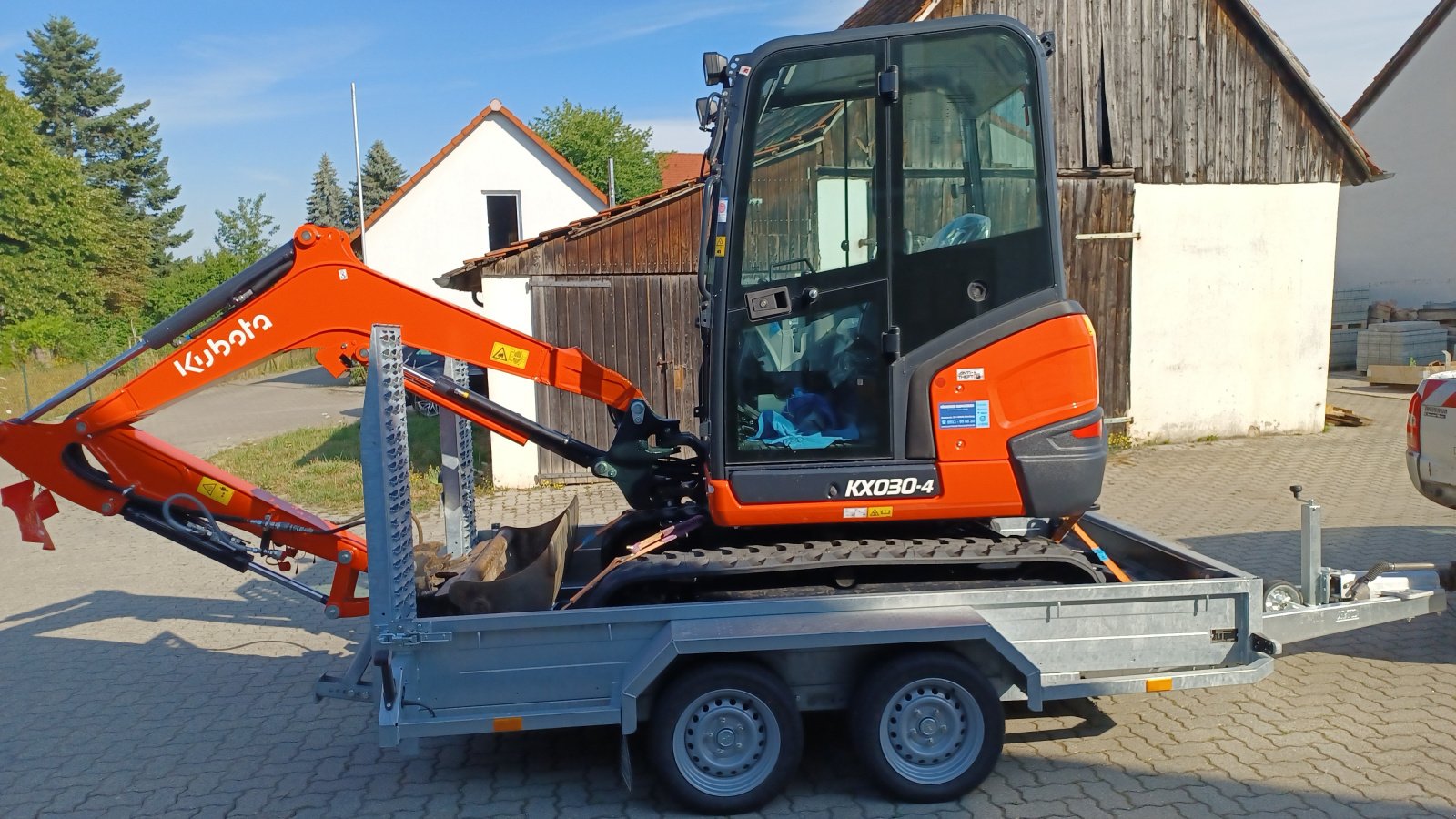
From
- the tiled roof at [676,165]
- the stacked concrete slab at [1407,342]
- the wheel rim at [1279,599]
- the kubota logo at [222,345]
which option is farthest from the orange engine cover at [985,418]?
the tiled roof at [676,165]

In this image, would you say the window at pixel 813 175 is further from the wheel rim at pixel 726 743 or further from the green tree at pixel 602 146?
the green tree at pixel 602 146

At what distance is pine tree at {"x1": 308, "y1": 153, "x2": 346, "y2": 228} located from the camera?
2820 inches

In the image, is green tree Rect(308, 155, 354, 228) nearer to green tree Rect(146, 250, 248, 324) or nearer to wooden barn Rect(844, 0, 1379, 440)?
green tree Rect(146, 250, 248, 324)

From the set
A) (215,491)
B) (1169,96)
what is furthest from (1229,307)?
(215,491)

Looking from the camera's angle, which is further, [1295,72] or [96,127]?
[96,127]

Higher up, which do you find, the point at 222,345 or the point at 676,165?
the point at 676,165

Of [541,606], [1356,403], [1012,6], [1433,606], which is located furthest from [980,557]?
[1356,403]

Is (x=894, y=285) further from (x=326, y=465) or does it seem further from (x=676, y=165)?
(x=676, y=165)

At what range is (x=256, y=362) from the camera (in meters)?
4.88

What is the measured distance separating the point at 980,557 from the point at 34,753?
486cm

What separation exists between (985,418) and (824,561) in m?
0.92

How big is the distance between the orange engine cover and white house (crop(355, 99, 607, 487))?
68.0 feet

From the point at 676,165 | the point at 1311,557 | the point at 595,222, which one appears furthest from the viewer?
the point at 676,165

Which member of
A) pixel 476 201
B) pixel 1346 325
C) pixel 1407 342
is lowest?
pixel 1407 342
